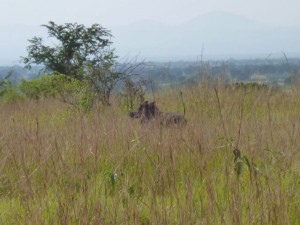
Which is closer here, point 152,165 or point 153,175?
point 153,175

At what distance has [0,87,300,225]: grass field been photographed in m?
2.27

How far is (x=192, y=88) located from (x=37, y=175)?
4.80 metres

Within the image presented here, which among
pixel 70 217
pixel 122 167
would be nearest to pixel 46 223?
pixel 70 217

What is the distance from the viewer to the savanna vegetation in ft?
7.50

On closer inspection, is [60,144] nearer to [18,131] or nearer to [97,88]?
[18,131]

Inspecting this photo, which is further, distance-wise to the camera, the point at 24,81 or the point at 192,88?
the point at 24,81

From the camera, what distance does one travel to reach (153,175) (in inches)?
117

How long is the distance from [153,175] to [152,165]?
21 centimetres

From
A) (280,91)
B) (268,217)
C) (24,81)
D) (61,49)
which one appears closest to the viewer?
(268,217)

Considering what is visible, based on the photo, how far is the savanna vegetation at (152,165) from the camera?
2285mm

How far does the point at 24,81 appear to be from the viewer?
42.8 feet

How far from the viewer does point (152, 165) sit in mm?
3168

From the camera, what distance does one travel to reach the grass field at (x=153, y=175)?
7.43 feet

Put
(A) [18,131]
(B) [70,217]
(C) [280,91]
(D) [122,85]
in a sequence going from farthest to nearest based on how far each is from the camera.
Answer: (C) [280,91], (D) [122,85], (A) [18,131], (B) [70,217]
